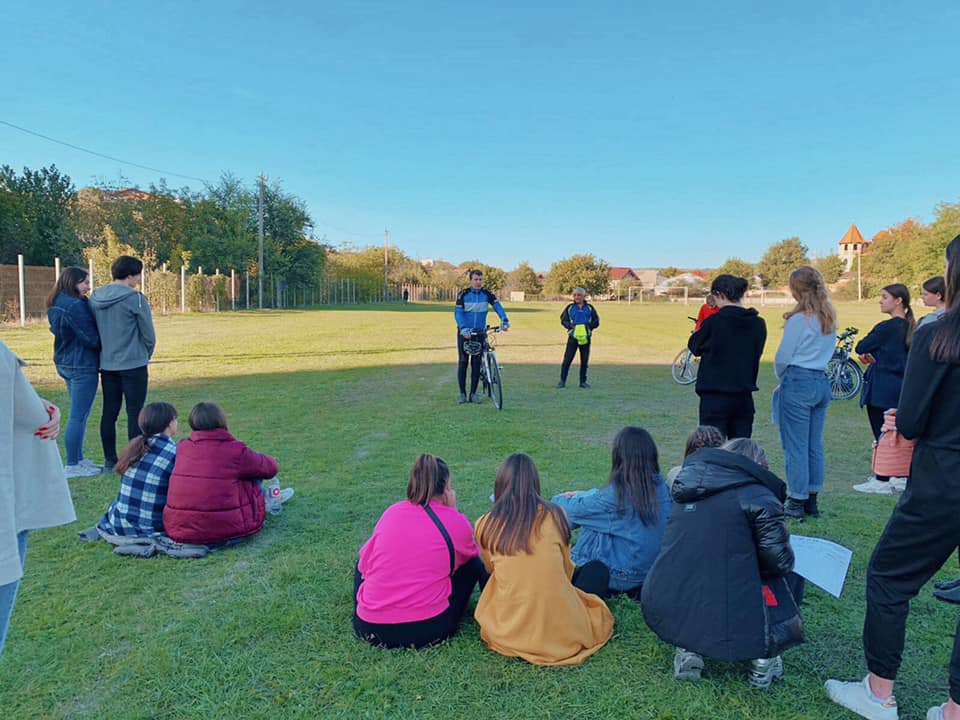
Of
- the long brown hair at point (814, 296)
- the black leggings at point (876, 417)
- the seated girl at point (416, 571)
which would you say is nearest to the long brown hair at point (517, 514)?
the seated girl at point (416, 571)

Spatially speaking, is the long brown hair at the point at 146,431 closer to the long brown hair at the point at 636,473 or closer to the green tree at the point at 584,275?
the long brown hair at the point at 636,473

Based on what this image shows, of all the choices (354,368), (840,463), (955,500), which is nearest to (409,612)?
(955,500)

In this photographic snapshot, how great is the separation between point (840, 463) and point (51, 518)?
6.84 metres

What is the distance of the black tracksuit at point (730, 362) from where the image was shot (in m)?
4.70

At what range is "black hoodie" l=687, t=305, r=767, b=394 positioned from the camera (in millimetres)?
4695

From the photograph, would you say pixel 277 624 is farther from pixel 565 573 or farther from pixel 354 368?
pixel 354 368

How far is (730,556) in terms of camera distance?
2533 mm

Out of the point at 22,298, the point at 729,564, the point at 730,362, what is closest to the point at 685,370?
the point at 730,362

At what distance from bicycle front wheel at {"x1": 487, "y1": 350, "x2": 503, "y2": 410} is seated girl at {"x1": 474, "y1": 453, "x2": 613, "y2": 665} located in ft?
19.8

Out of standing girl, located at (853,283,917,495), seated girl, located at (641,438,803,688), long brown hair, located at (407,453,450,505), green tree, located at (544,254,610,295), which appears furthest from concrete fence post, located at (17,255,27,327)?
green tree, located at (544,254,610,295)

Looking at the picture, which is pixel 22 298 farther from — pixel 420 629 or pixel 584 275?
pixel 584 275

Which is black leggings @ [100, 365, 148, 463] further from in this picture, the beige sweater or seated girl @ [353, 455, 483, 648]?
the beige sweater

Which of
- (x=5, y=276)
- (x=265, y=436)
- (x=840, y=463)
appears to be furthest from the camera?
(x=5, y=276)

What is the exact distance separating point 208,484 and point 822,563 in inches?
143
